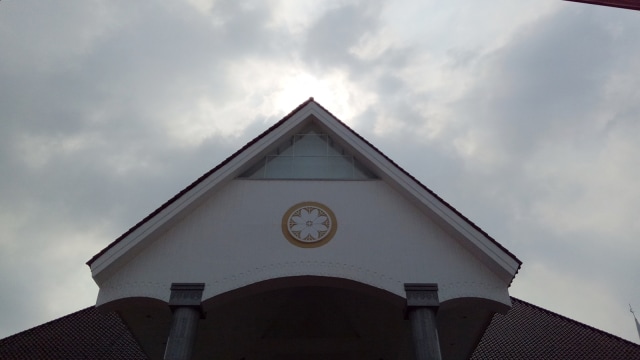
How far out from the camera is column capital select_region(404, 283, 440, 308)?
14297 mm

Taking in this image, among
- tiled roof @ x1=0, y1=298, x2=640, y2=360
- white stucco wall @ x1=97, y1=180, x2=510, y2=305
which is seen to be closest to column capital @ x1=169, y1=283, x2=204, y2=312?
white stucco wall @ x1=97, y1=180, x2=510, y2=305

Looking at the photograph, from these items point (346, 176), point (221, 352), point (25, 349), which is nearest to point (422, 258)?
point (346, 176)

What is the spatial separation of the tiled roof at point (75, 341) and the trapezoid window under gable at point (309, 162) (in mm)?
9683

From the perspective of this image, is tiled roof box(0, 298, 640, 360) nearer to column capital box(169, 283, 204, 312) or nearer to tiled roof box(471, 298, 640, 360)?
tiled roof box(471, 298, 640, 360)

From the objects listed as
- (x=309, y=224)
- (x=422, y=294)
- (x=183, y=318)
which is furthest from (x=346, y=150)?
(x=183, y=318)

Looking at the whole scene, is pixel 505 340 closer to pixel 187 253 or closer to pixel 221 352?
pixel 221 352

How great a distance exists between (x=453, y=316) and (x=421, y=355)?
2.74 metres

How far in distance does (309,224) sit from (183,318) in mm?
4174

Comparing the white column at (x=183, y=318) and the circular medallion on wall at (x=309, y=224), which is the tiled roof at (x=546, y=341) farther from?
the white column at (x=183, y=318)

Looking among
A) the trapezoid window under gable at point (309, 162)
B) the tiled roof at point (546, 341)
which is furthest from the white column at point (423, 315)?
the tiled roof at point (546, 341)

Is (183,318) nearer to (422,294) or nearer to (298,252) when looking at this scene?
(298,252)

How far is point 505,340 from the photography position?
22.6 metres

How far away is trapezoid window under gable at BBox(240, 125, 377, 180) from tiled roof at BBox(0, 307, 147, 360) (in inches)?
381

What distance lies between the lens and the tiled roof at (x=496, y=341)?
21.1 meters
